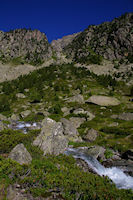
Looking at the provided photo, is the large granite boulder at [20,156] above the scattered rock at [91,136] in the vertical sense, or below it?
above

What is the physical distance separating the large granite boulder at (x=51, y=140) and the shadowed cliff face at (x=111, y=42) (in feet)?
416

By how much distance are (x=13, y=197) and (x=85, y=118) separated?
3461 centimetres

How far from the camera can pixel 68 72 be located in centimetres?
11831

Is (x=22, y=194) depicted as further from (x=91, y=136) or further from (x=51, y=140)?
(x=91, y=136)

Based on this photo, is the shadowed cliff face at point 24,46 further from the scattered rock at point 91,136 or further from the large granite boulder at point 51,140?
the large granite boulder at point 51,140

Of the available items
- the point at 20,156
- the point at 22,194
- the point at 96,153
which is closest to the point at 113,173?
the point at 96,153

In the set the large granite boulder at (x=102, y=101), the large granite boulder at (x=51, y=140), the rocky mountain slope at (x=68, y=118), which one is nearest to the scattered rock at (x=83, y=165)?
the rocky mountain slope at (x=68, y=118)

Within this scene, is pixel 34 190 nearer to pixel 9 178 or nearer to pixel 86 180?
pixel 9 178

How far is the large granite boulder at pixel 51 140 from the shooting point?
1914cm

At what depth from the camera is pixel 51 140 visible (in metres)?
20.5

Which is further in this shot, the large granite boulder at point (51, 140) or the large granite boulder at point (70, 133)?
the large granite boulder at point (70, 133)

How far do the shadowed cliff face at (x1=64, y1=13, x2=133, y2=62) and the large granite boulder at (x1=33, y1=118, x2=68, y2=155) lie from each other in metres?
127

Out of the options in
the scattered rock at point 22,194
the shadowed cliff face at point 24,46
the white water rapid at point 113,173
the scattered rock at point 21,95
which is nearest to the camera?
the scattered rock at point 22,194

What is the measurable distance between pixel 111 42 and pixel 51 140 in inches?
5881
